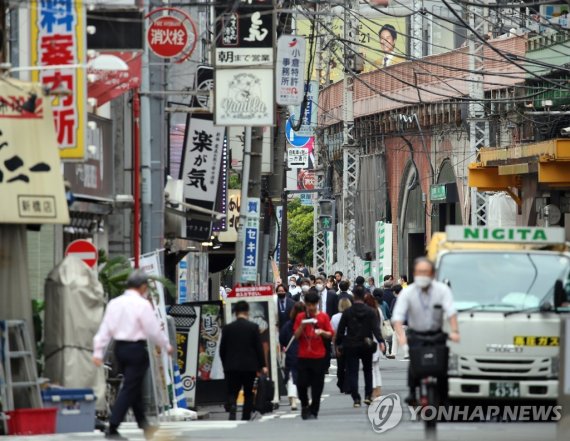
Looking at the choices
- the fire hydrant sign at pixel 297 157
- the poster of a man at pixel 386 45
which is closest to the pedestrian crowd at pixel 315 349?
the poster of a man at pixel 386 45

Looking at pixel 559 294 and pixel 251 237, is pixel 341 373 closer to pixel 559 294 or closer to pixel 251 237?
pixel 251 237

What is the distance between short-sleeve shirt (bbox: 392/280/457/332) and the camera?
1598cm

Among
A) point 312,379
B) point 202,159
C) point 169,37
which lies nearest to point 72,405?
point 312,379

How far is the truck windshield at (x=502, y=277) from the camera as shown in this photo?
18.7m

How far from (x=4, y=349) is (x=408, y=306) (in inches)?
Result: 181

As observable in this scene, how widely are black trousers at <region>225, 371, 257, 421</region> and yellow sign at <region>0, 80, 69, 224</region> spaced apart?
418cm

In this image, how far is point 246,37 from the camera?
26.7 metres

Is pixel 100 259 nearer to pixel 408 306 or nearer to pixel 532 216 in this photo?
pixel 408 306

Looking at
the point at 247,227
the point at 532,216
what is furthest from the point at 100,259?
the point at 532,216

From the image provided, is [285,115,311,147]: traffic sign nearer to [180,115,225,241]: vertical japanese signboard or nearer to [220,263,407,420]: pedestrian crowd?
[220,263,407,420]: pedestrian crowd

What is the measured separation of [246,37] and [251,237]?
559 cm

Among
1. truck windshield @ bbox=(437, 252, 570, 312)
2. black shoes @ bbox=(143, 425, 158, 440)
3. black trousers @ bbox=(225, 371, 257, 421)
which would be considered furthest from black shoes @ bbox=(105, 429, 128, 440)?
black trousers @ bbox=(225, 371, 257, 421)

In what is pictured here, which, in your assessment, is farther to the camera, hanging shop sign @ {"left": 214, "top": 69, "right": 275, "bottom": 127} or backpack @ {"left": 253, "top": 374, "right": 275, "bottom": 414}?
hanging shop sign @ {"left": 214, "top": 69, "right": 275, "bottom": 127}

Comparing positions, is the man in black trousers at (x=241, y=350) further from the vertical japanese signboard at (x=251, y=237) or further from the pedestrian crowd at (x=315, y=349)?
the vertical japanese signboard at (x=251, y=237)
